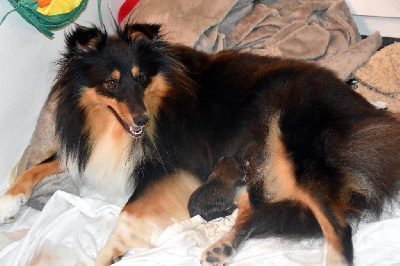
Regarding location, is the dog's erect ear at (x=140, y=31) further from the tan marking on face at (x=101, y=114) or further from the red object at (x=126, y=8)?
the red object at (x=126, y=8)

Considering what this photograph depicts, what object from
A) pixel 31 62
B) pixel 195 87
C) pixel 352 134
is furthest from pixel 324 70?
pixel 31 62

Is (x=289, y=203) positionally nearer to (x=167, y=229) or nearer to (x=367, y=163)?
(x=367, y=163)

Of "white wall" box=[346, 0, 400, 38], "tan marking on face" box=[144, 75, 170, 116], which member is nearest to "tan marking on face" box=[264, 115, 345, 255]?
"tan marking on face" box=[144, 75, 170, 116]

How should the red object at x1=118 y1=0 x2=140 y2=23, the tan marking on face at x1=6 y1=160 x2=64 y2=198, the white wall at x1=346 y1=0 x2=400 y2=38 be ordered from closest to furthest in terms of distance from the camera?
1. the tan marking on face at x1=6 y1=160 x2=64 y2=198
2. the red object at x1=118 y1=0 x2=140 y2=23
3. the white wall at x1=346 y1=0 x2=400 y2=38

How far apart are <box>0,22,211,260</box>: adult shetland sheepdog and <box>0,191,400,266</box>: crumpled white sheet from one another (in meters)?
0.12

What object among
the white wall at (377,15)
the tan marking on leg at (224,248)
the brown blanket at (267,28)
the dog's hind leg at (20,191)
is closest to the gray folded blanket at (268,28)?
the brown blanket at (267,28)

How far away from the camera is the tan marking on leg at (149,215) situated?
2.60 m

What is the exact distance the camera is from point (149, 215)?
2.64 meters

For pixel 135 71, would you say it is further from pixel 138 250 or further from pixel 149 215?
pixel 138 250

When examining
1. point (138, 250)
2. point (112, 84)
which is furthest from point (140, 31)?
point (138, 250)

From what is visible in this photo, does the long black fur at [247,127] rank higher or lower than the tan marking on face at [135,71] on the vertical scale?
lower

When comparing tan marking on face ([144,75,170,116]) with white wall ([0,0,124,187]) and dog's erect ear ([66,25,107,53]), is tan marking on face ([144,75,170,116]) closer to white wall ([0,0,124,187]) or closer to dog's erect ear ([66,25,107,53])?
dog's erect ear ([66,25,107,53])

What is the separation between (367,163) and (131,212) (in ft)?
4.14

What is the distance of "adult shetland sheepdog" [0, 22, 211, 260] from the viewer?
250cm
